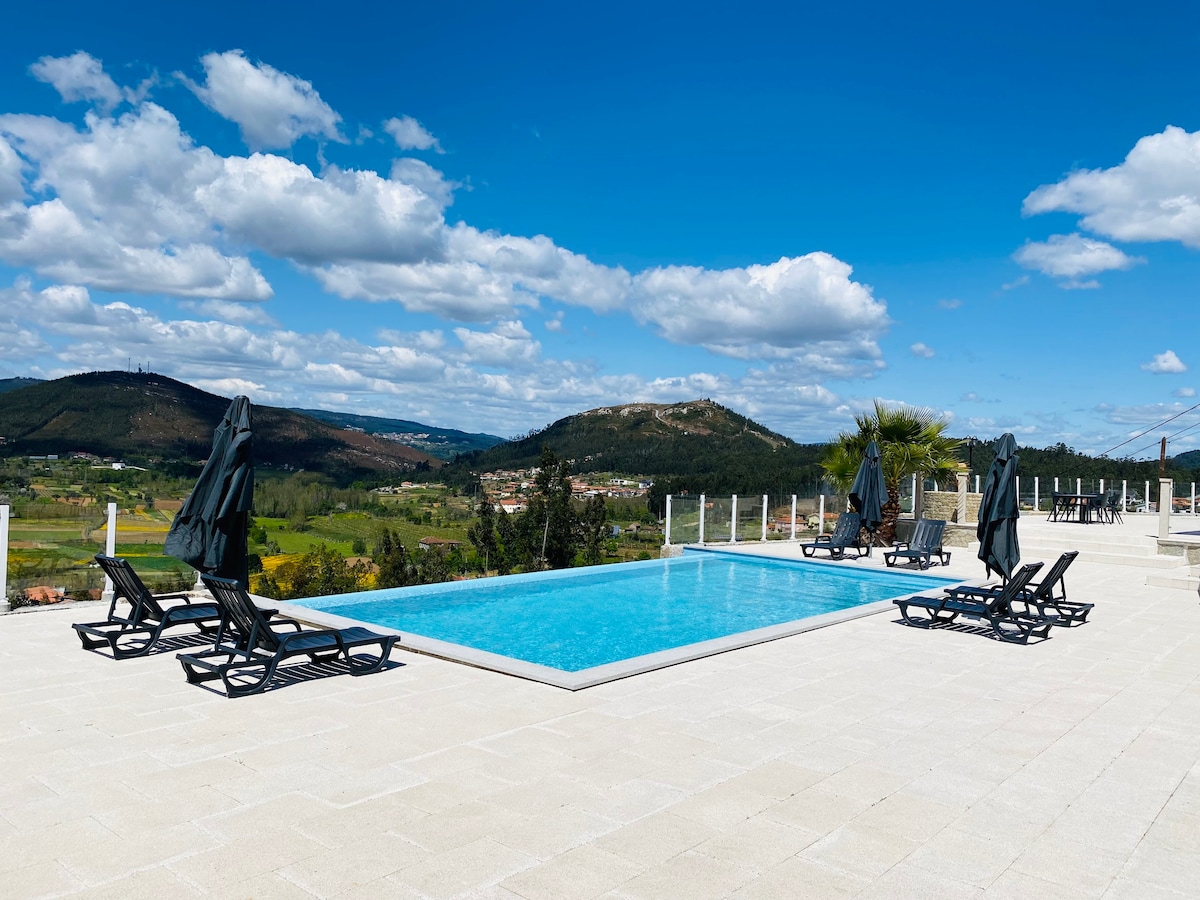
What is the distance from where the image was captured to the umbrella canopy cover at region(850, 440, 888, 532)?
16.1 meters

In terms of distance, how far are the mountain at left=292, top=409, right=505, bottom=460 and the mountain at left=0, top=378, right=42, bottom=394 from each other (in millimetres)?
30340

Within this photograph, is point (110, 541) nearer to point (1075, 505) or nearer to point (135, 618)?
point (135, 618)

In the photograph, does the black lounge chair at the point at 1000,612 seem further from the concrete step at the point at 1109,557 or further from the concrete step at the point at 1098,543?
the concrete step at the point at 1098,543

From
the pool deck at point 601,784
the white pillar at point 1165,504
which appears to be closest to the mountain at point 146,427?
the white pillar at point 1165,504

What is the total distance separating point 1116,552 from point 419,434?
104 metres

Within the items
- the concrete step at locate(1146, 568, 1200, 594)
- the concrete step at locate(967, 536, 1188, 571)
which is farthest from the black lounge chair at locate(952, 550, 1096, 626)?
the concrete step at locate(967, 536, 1188, 571)

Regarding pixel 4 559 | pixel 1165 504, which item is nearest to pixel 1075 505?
pixel 1165 504

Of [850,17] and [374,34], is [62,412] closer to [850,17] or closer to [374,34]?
[374,34]

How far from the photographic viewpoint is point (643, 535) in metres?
19.0

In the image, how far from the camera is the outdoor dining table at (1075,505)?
23406mm

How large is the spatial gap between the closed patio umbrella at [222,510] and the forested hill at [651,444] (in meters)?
35.9

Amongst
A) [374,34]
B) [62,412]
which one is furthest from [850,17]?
[62,412]

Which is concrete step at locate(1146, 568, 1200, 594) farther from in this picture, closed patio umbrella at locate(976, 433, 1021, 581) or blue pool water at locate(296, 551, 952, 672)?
closed patio umbrella at locate(976, 433, 1021, 581)

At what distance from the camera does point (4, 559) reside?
810cm
